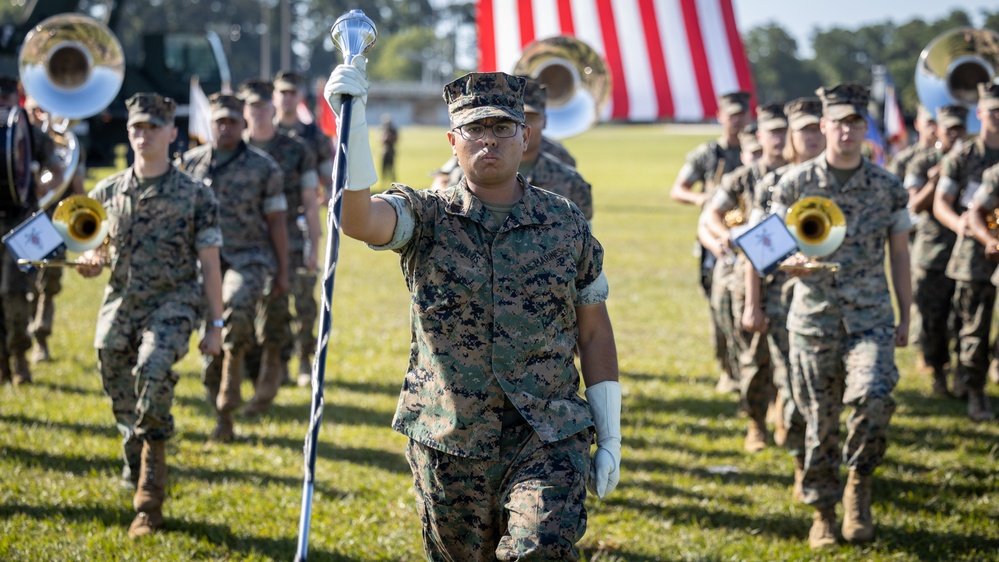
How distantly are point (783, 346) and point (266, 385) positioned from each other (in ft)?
13.5

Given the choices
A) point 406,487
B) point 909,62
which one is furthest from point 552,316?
point 909,62

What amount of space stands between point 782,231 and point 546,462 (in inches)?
104

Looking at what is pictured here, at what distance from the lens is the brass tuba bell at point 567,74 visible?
34.5 feet

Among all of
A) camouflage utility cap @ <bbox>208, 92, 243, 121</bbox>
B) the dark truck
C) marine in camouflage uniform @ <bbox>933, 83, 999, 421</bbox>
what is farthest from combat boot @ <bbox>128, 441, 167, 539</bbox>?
the dark truck

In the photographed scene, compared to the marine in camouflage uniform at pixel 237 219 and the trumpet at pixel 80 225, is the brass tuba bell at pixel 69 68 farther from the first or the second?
the trumpet at pixel 80 225

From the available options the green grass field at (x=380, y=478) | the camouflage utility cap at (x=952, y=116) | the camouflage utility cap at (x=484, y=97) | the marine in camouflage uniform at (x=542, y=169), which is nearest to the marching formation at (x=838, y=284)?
the green grass field at (x=380, y=478)

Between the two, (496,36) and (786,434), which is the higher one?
(496,36)

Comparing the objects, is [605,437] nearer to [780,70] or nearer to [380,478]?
[380,478]

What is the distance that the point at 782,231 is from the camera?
605 centimetres

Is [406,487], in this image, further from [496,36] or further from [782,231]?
[496,36]

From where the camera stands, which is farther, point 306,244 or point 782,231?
point 306,244

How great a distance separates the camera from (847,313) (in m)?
6.21

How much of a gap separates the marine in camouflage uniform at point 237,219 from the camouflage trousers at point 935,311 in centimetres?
574

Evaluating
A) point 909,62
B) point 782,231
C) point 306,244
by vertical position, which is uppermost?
point 909,62
